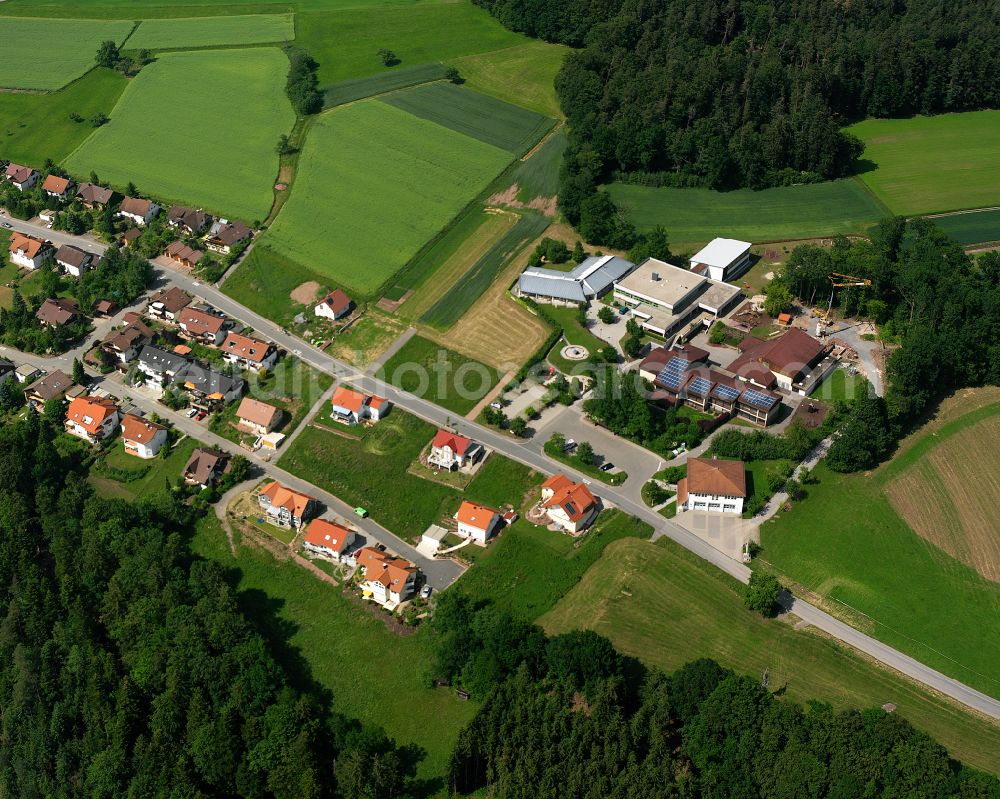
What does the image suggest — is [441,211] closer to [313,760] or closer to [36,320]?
[36,320]

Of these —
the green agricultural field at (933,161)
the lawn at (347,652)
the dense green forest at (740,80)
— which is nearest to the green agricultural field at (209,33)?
the dense green forest at (740,80)

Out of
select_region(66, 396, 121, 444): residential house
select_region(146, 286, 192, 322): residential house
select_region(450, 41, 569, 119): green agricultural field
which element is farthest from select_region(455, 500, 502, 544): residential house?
select_region(450, 41, 569, 119): green agricultural field

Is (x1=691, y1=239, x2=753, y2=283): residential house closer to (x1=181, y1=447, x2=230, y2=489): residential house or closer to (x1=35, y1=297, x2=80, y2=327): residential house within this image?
(x1=181, y1=447, x2=230, y2=489): residential house

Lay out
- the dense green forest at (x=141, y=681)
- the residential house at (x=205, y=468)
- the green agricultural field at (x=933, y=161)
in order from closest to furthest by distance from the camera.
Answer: the dense green forest at (x=141, y=681), the residential house at (x=205, y=468), the green agricultural field at (x=933, y=161)

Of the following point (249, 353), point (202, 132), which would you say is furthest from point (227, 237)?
point (202, 132)

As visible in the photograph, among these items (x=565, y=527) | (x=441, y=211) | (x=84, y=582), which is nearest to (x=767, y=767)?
(x=565, y=527)

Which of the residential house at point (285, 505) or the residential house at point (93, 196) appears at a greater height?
the residential house at point (93, 196)

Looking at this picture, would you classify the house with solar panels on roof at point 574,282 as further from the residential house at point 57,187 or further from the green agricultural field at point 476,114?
the residential house at point 57,187
